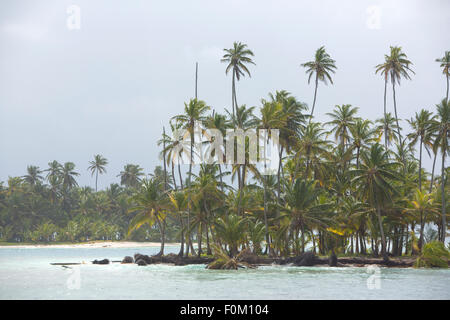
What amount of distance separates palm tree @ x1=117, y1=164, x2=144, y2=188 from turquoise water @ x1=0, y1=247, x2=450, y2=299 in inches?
3482

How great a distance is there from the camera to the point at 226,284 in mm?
29406

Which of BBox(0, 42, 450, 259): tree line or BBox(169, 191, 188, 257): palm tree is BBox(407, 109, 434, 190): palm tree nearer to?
BBox(0, 42, 450, 259): tree line

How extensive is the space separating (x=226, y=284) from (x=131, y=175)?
101m

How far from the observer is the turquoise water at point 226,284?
2484 cm

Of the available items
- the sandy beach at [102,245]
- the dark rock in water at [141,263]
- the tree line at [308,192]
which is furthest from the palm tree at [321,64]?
the sandy beach at [102,245]

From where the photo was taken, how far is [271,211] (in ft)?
159

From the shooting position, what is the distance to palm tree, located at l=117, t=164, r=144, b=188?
417 ft

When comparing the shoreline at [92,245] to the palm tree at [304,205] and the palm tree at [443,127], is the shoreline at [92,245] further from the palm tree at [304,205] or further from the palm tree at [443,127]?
the palm tree at [443,127]

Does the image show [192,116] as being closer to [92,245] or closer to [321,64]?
[321,64]

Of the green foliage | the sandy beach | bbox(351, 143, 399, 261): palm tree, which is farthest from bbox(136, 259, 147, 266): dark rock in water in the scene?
the sandy beach

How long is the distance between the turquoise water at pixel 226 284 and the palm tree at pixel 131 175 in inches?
3482
